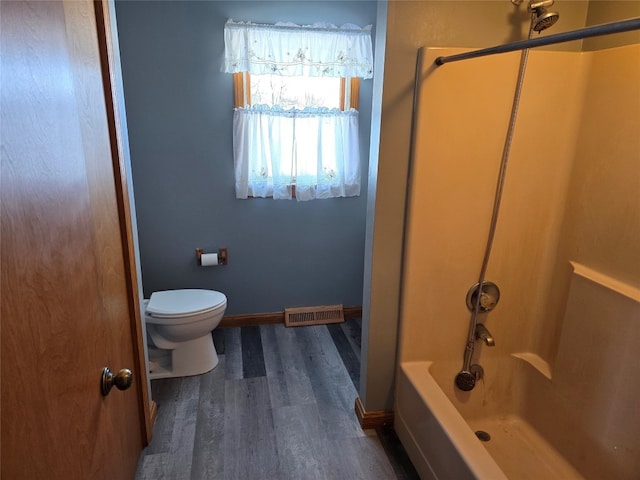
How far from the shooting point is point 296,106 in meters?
2.81

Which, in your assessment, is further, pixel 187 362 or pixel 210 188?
pixel 210 188

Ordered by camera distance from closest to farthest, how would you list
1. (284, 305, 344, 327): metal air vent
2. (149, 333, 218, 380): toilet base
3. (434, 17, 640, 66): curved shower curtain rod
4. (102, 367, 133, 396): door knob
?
(434, 17, 640, 66): curved shower curtain rod → (102, 367, 133, 396): door knob → (149, 333, 218, 380): toilet base → (284, 305, 344, 327): metal air vent

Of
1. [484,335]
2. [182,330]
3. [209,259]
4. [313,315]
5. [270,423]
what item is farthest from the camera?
[313,315]

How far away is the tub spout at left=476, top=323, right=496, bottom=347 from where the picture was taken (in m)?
1.89

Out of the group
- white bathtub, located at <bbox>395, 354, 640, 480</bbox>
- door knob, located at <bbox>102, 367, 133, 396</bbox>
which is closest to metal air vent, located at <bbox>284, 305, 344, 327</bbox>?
white bathtub, located at <bbox>395, 354, 640, 480</bbox>

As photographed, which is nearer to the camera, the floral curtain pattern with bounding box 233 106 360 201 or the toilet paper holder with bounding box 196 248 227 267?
A: the floral curtain pattern with bounding box 233 106 360 201

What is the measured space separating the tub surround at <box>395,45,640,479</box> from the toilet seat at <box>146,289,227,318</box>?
1.20 m

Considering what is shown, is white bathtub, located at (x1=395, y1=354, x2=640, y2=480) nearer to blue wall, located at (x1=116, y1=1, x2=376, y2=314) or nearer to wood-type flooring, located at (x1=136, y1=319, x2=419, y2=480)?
wood-type flooring, located at (x1=136, y1=319, x2=419, y2=480)

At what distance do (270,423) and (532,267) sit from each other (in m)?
1.47

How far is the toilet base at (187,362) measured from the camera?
8.41 ft

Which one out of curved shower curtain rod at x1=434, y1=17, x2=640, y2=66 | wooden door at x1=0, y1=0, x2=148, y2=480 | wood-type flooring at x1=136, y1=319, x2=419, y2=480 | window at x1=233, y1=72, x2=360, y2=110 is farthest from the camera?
window at x1=233, y1=72, x2=360, y2=110

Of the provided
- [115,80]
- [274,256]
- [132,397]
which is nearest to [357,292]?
[274,256]

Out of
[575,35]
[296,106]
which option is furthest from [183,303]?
[575,35]

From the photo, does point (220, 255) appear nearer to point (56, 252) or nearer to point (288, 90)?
point (288, 90)
